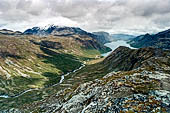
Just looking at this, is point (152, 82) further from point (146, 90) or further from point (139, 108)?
point (139, 108)

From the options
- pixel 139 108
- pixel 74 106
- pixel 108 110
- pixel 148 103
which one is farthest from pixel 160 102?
pixel 74 106

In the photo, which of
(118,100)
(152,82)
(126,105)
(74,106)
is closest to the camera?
(126,105)

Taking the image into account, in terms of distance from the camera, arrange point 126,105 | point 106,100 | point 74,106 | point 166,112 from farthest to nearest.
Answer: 1. point 74,106
2. point 106,100
3. point 126,105
4. point 166,112

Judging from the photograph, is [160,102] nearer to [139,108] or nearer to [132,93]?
[139,108]

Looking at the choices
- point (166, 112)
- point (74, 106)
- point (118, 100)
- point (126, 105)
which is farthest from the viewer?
point (74, 106)

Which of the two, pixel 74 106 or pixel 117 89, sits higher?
pixel 117 89

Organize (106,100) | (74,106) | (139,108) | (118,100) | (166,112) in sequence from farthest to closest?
(74,106) < (106,100) < (118,100) < (139,108) < (166,112)

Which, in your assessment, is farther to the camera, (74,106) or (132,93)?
(74,106)

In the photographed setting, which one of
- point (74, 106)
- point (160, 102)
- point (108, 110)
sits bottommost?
point (74, 106)


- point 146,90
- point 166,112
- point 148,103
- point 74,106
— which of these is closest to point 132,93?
point 146,90
